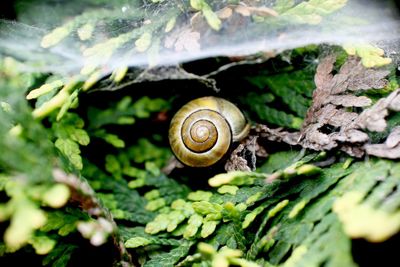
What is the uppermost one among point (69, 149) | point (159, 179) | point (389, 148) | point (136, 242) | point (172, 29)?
point (172, 29)

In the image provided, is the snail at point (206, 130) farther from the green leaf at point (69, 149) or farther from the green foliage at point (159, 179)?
the green leaf at point (69, 149)

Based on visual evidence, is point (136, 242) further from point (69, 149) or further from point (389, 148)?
point (389, 148)

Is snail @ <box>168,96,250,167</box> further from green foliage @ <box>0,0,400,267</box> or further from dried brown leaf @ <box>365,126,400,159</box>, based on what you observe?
dried brown leaf @ <box>365,126,400,159</box>

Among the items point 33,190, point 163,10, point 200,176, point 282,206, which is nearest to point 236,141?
point 200,176

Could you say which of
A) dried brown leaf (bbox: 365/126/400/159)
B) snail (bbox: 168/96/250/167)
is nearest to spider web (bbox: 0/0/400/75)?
snail (bbox: 168/96/250/167)

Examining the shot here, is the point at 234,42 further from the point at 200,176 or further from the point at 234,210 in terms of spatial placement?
the point at 234,210

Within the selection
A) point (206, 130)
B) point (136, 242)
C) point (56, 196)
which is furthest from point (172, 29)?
point (56, 196)

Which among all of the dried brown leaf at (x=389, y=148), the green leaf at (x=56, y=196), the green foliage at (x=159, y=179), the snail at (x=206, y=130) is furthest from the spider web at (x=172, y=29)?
the green leaf at (x=56, y=196)

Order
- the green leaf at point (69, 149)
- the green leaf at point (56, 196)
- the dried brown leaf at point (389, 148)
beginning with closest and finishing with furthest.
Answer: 1. the green leaf at point (56, 196)
2. the dried brown leaf at point (389, 148)
3. the green leaf at point (69, 149)
